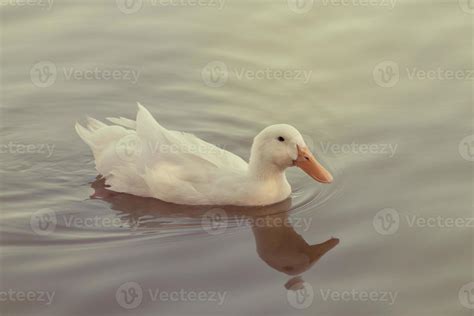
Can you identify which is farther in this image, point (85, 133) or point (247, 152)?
point (247, 152)

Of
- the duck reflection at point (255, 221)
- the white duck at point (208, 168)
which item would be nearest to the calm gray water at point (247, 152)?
the duck reflection at point (255, 221)

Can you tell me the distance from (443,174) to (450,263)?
1.57 meters

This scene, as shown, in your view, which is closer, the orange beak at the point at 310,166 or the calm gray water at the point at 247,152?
the calm gray water at the point at 247,152

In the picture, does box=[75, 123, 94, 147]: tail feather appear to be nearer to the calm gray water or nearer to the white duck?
the calm gray water

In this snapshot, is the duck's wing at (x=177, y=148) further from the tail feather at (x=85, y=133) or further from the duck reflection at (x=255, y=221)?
the tail feather at (x=85, y=133)

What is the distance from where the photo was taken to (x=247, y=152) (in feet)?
32.1

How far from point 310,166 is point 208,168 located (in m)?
0.90

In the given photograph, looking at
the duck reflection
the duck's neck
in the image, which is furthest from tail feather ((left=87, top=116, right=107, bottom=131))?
the duck's neck

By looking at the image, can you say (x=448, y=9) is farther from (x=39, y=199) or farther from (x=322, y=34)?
(x=39, y=199)

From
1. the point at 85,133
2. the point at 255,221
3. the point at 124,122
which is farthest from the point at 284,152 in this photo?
the point at 85,133

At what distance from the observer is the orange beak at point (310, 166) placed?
8.59 m

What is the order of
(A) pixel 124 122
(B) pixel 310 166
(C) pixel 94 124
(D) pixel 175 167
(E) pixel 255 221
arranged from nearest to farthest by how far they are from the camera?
(E) pixel 255 221 < (B) pixel 310 166 < (D) pixel 175 167 < (A) pixel 124 122 < (C) pixel 94 124

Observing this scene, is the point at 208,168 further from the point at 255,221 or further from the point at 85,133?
the point at 85,133

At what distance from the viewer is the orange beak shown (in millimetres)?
8594
